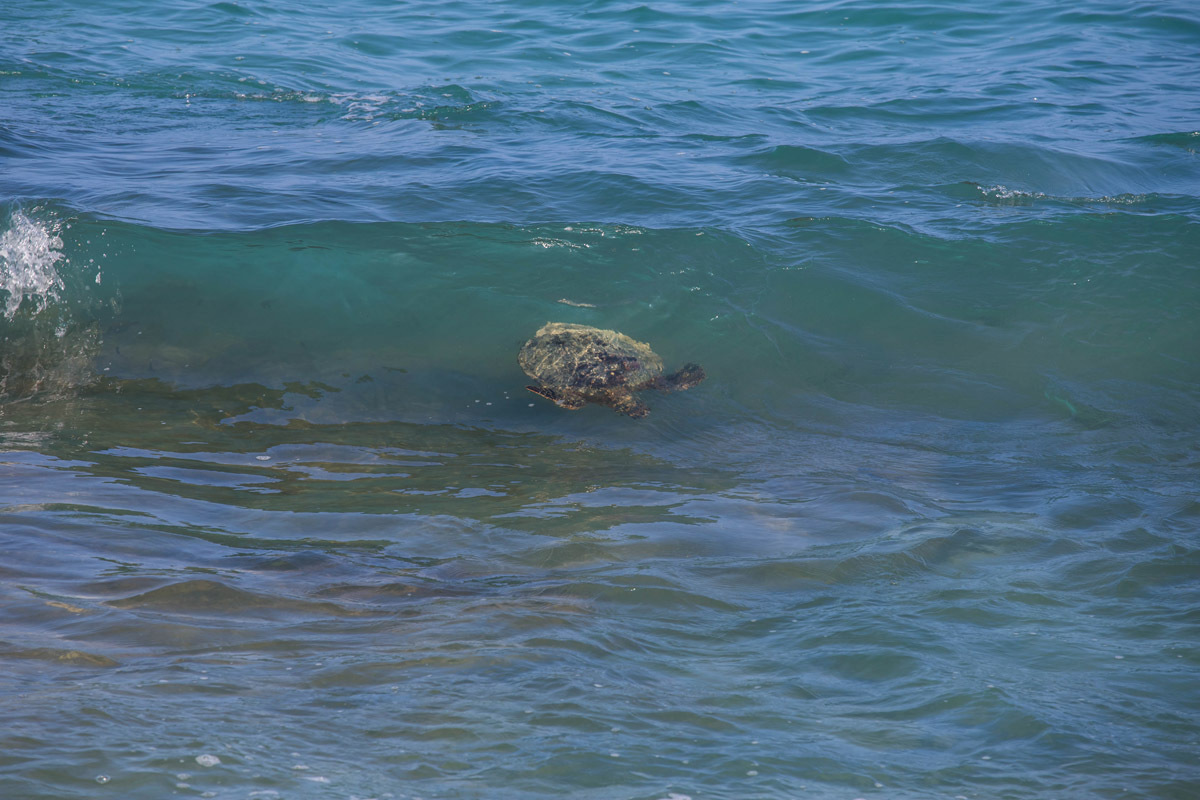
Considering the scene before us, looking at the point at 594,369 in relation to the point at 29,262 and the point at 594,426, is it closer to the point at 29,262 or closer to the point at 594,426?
the point at 594,426

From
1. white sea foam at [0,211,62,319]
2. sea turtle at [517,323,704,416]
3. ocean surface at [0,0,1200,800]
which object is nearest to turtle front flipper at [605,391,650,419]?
sea turtle at [517,323,704,416]

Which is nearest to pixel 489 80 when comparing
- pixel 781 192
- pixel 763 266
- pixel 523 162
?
pixel 523 162

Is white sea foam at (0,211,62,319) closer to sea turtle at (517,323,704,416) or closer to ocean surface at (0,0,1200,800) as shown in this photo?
ocean surface at (0,0,1200,800)

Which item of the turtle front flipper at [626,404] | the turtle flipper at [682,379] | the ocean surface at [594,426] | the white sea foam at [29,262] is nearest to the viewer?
the ocean surface at [594,426]

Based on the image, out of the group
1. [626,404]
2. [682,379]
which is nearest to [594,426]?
[626,404]

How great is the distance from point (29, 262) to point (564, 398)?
502 cm

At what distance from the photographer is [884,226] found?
8.71 meters

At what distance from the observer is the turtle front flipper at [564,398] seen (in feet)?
20.9

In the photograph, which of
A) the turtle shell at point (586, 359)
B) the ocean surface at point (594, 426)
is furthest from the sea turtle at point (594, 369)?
the ocean surface at point (594, 426)

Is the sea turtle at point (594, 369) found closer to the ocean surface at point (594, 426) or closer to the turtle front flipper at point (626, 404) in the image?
the turtle front flipper at point (626, 404)

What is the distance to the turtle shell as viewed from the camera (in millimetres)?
6422

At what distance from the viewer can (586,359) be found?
653 centimetres

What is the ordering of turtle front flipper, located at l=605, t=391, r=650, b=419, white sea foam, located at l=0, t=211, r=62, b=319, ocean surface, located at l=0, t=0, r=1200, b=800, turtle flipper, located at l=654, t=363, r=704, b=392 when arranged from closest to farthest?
1. ocean surface, located at l=0, t=0, r=1200, b=800
2. turtle front flipper, located at l=605, t=391, r=650, b=419
3. turtle flipper, located at l=654, t=363, r=704, b=392
4. white sea foam, located at l=0, t=211, r=62, b=319

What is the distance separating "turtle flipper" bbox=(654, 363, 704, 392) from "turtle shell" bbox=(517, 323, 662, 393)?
0.09m
